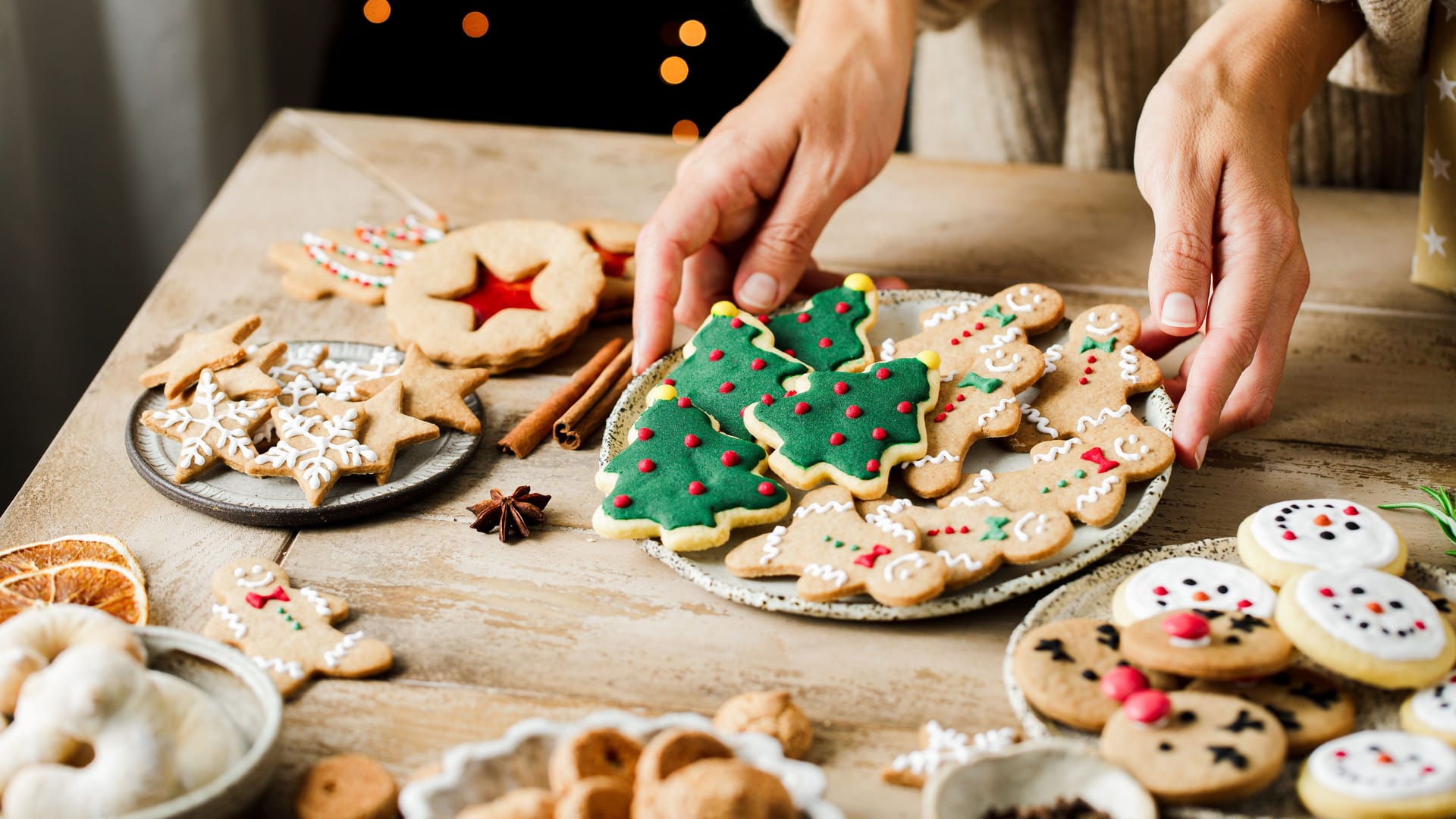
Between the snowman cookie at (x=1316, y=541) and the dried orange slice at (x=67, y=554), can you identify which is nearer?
the snowman cookie at (x=1316, y=541)

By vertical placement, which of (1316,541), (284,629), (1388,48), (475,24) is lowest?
(284,629)

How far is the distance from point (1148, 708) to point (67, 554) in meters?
1.03

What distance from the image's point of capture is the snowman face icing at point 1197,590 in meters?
1.01

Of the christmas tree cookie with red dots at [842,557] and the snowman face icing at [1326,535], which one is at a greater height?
the snowman face icing at [1326,535]

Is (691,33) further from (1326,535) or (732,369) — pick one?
(1326,535)

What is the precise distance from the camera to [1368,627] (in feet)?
3.04

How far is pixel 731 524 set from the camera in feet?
3.81

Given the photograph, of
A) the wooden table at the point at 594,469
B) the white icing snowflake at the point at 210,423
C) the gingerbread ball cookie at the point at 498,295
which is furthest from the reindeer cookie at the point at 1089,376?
the white icing snowflake at the point at 210,423

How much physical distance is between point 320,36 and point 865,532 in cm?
265

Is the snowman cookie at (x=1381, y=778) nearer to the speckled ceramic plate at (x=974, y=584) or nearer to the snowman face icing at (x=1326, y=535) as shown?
the snowman face icing at (x=1326, y=535)

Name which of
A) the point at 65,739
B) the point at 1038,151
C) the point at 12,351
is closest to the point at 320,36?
the point at 12,351

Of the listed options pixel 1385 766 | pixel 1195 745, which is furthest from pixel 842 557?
pixel 1385 766

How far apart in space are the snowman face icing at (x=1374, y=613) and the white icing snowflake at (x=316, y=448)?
0.93 m

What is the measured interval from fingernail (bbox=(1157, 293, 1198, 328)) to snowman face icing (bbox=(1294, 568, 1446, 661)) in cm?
40
